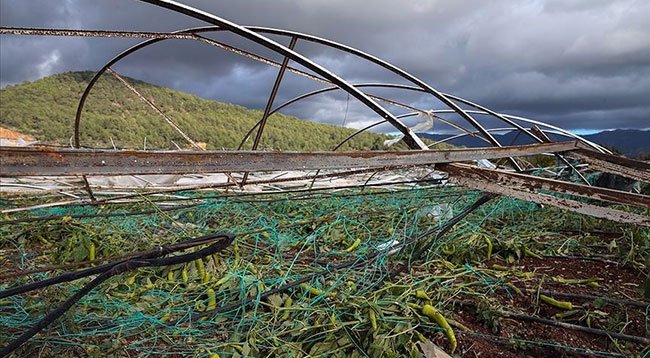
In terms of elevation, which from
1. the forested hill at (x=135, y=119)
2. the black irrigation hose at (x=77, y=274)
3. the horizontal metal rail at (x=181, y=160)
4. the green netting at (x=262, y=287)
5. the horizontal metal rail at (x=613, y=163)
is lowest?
the green netting at (x=262, y=287)

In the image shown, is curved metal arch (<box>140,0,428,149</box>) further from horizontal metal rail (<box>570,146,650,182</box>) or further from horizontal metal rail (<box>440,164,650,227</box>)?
horizontal metal rail (<box>570,146,650,182</box>)

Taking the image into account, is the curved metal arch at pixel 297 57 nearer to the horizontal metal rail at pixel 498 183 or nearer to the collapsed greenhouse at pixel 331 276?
the collapsed greenhouse at pixel 331 276

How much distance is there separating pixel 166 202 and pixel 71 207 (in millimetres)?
1307

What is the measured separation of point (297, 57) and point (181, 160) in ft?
3.84

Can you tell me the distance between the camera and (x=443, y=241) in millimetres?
4262

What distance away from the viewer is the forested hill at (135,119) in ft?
100

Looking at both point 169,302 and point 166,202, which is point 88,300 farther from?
point 166,202

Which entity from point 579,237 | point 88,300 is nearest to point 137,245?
point 88,300

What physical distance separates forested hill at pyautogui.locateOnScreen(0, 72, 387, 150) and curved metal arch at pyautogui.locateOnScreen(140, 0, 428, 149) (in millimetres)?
24356

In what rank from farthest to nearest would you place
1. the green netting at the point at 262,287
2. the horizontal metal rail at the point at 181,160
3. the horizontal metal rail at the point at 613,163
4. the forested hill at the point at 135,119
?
the forested hill at the point at 135,119 → the horizontal metal rail at the point at 613,163 → the green netting at the point at 262,287 → the horizontal metal rail at the point at 181,160

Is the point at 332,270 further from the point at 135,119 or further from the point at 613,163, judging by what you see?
the point at 135,119

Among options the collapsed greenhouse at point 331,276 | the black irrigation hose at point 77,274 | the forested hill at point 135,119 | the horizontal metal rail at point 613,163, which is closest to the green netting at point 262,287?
the collapsed greenhouse at point 331,276

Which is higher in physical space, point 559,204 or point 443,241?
point 559,204

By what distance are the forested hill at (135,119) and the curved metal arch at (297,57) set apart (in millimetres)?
24356
